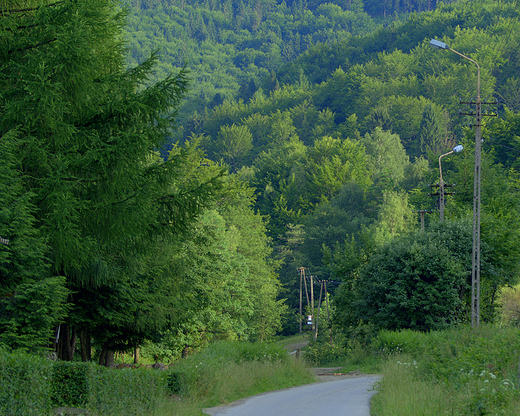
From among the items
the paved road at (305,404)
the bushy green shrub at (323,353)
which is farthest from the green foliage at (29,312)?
the bushy green shrub at (323,353)

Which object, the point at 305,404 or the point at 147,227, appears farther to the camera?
the point at 305,404

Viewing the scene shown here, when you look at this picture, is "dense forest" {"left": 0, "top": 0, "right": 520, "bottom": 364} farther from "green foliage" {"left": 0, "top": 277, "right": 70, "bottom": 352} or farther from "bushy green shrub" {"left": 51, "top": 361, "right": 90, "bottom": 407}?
"bushy green shrub" {"left": 51, "top": 361, "right": 90, "bottom": 407}

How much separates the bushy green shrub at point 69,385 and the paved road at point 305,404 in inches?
137

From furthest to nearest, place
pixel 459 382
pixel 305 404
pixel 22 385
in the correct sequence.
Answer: pixel 305 404 < pixel 459 382 < pixel 22 385

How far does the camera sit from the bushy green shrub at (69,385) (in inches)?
406

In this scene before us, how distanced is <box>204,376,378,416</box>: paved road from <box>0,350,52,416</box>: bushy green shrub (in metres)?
4.74

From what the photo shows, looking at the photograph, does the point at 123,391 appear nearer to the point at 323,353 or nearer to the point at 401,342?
the point at 401,342

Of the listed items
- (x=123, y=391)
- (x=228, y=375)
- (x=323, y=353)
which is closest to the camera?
(x=123, y=391)

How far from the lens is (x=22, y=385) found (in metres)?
8.93

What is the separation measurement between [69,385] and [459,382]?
649 centimetres

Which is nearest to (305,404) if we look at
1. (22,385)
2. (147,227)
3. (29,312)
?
(147,227)

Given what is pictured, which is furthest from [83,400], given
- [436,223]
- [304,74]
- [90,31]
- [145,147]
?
[304,74]

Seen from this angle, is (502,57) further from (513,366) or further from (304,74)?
(513,366)

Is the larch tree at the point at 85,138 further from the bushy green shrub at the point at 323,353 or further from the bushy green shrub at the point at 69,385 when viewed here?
the bushy green shrub at the point at 323,353
